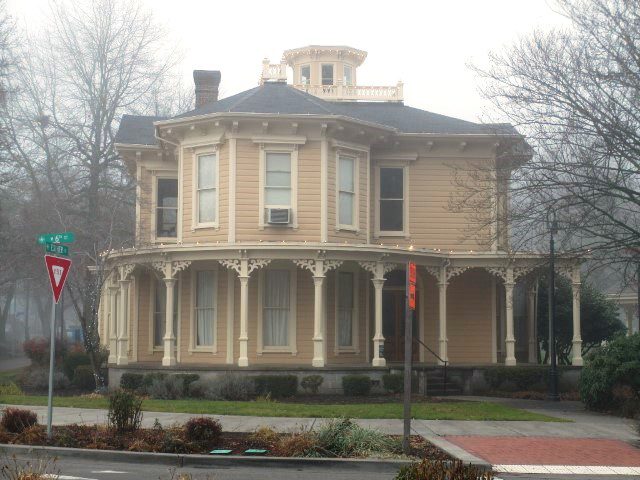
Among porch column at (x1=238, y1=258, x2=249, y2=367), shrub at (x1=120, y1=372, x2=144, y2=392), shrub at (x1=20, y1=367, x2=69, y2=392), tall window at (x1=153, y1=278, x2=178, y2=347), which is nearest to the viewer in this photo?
porch column at (x1=238, y1=258, x2=249, y2=367)

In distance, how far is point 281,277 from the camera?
2636 centimetres

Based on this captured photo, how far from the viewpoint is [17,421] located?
573 inches

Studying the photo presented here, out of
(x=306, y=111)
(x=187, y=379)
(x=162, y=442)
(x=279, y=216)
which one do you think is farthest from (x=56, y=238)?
(x=306, y=111)

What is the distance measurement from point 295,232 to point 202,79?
338 inches

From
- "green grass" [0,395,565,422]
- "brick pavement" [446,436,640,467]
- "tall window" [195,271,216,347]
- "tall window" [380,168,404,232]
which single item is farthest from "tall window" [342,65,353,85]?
"brick pavement" [446,436,640,467]

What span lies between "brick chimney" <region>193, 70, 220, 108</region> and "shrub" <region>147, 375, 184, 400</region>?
36.7 feet

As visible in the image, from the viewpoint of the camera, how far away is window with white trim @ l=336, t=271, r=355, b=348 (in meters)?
26.8

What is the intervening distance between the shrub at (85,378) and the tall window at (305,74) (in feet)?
47.4

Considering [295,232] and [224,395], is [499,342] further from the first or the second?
[224,395]

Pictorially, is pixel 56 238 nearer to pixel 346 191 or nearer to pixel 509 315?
pixel 346 191

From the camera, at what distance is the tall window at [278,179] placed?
1011 inches

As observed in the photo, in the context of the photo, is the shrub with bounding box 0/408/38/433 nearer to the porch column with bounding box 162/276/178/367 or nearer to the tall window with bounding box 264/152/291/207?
the porch column with bounding box 162/276/178/367

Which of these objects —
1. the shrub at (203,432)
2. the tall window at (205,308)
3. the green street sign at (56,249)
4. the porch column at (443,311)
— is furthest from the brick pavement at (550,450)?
the tall window at (205,308)

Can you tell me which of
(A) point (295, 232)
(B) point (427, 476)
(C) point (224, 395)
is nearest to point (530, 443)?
(B) point (427, 476)
